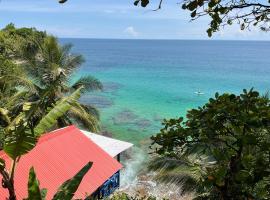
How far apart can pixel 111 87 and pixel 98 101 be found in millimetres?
11440

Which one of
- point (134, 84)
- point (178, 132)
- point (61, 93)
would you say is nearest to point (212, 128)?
point (178, 132)

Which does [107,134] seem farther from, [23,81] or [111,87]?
[111,87]

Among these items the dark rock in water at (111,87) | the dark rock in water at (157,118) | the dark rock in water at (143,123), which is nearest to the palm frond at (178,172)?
the dark rock in water at (143,123)

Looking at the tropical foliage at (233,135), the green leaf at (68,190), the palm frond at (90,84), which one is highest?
the tropical foliage at (233,135)

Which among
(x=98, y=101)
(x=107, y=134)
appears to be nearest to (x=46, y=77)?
(x=107, y=134)

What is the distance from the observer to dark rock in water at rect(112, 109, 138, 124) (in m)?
30.2

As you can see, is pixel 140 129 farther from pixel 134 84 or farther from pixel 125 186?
pixel 134 84

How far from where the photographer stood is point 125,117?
3188 centimetres

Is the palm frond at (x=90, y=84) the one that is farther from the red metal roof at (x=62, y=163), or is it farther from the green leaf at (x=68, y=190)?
the green leaf at (x=68, y=190)

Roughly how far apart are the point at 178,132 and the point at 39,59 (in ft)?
39.5

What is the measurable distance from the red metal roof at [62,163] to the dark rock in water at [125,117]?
664 inches

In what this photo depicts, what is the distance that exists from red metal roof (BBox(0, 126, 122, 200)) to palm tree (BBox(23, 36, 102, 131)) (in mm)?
1558

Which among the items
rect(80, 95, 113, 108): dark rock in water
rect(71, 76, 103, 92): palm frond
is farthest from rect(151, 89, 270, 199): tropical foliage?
rect(80, 95, 113, 108): dark rock in water

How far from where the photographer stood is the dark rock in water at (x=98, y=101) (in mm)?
36881
